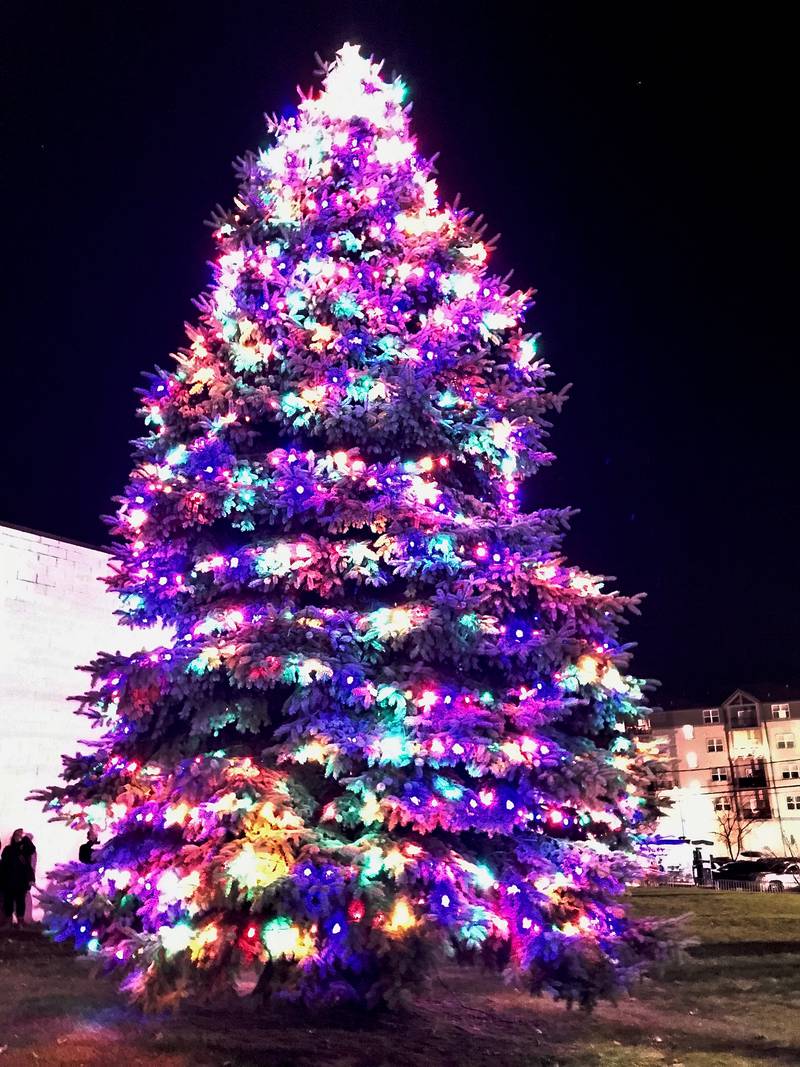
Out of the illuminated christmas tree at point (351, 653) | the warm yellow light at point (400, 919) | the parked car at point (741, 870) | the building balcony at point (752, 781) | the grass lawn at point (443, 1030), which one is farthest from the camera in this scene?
the building balcony at point (752, 781)

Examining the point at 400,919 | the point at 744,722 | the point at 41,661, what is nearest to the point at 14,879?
the point at 41,661

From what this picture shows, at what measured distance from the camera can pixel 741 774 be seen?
188 ft

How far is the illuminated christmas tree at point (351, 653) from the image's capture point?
535cm

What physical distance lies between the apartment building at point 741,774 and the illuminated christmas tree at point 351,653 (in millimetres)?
51132

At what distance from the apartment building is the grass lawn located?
165 ft

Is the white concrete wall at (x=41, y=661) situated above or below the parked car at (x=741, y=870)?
above

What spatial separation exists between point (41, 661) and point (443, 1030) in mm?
9565

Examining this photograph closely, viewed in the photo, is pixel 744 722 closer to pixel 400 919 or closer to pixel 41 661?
pixel 41 661

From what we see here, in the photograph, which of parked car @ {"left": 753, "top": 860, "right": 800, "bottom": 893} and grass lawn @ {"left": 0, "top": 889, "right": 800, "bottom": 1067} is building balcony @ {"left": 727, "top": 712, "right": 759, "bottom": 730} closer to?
parked car @ {"left": 753, "top": 860, "right": 800, "bottom": 893}

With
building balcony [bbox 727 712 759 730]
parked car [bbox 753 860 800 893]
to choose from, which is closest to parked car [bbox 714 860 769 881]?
parked car [bbox 753 860 800 893]

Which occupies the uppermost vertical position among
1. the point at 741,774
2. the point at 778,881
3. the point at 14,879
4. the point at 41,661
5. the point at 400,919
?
the point at 741,774

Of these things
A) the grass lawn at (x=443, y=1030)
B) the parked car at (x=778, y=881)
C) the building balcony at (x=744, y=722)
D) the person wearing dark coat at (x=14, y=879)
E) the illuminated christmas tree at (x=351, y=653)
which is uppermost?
the building balcony at (x=744, y=722)

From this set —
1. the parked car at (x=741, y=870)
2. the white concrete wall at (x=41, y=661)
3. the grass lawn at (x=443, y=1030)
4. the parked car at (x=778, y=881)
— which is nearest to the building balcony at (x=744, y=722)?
the parked car at (x=741, y=870)

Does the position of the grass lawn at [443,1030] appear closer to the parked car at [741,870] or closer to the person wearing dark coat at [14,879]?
the person wearing dark coat at [14,879]
